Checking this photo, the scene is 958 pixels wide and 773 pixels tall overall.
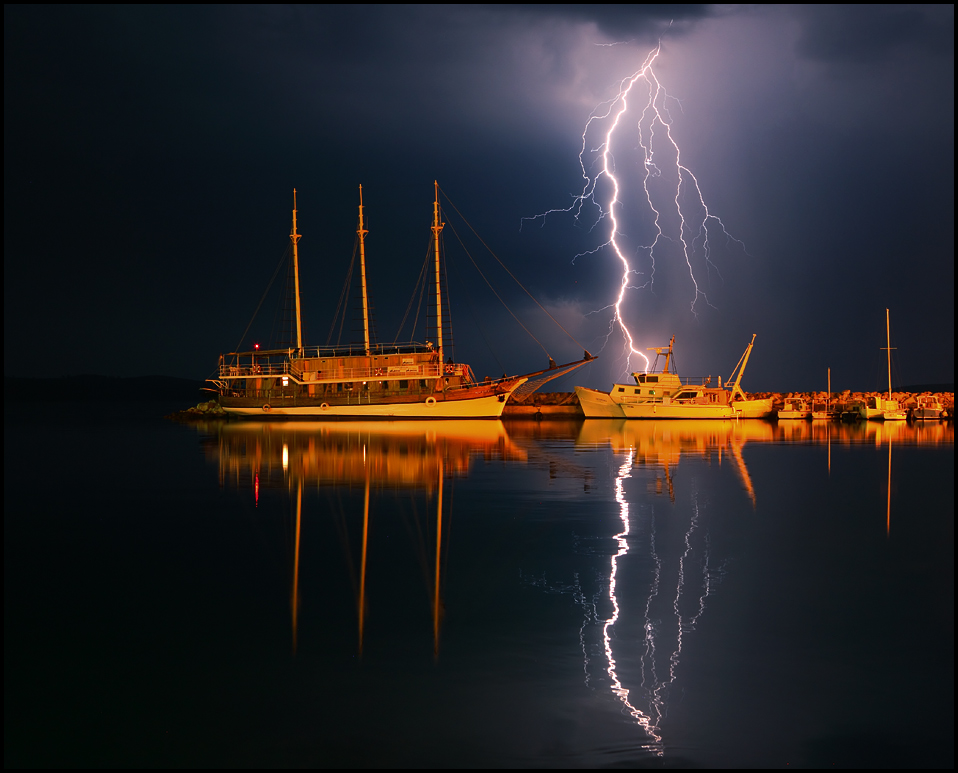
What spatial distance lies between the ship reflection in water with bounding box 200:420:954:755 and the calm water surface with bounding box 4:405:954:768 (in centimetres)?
6

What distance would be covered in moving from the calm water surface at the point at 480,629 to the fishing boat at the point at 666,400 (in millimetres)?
42388

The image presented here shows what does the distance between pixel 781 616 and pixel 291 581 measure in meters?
5.73

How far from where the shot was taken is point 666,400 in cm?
6009

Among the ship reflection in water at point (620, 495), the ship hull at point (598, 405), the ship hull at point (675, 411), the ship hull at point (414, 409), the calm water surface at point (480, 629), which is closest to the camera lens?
the calm water surface at point (480, 629)

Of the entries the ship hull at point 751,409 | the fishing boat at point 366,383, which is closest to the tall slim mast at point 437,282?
the fishing boat at point 366,383

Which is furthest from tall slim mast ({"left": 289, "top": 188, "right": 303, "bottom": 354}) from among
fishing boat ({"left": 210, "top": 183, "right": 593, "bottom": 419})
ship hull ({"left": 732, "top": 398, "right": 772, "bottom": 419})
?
ship hull ({"left": 732, "top": 398, "right": 772, "bottom": 419})

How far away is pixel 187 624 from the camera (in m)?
8.25

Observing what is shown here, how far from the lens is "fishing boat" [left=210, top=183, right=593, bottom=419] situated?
57.8m

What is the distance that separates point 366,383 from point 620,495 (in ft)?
143

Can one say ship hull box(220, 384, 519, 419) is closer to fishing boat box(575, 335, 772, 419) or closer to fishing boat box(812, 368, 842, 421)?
fishing boat box(575, 335, 772, 419)

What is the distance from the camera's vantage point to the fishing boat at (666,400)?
5994 centimetres

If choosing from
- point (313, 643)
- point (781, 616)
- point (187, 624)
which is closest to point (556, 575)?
point (781, 616)

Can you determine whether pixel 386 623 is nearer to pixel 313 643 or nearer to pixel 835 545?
pixel 313 643

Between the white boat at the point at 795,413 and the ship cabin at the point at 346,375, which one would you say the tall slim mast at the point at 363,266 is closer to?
the ship cabin at the point at 346,375
